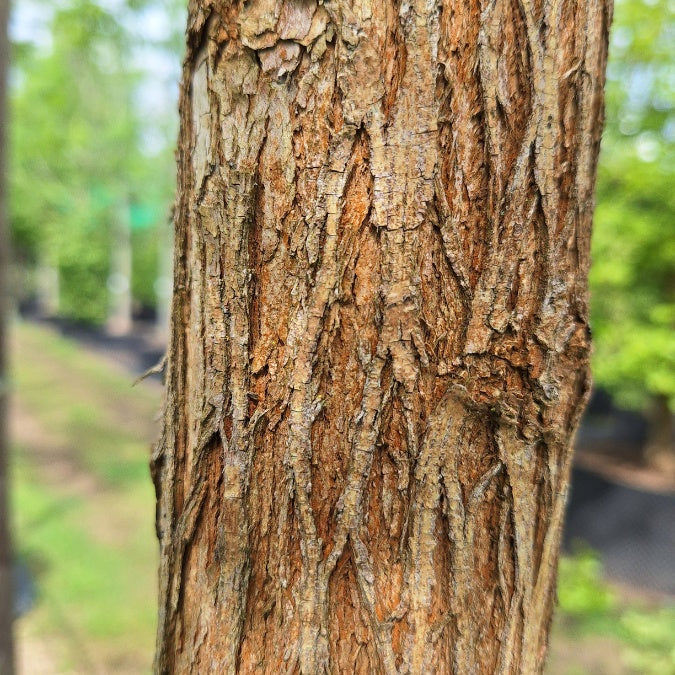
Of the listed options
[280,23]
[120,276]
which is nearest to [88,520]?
[280,23]

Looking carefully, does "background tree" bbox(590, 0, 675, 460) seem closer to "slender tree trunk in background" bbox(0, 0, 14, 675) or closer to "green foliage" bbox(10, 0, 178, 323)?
"slender tree trunk in background" bbox(0, 0, 14, 675)

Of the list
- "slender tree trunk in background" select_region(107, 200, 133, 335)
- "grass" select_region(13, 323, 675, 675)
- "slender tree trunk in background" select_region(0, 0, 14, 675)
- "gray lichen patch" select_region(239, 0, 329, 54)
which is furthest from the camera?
"slender tree trunk in background" select_region(107, 200, 133, 335)

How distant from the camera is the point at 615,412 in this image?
9.77 meters

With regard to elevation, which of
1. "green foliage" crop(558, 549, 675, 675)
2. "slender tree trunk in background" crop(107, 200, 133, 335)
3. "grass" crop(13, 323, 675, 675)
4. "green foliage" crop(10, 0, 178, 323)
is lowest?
"grass" crop(13, 323, 675, 675)

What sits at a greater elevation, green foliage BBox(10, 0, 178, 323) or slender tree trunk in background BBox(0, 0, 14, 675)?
green foliage BBox(10, 0, 178, 323)

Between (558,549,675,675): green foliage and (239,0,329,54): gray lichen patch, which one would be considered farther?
(558,549,675,675): green foliage

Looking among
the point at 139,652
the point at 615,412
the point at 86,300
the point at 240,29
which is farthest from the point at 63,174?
the point at 240,29

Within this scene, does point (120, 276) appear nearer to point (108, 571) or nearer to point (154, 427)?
point (154, 427)

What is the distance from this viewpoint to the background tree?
191 inches

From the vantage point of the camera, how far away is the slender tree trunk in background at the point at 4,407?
299 centimetres

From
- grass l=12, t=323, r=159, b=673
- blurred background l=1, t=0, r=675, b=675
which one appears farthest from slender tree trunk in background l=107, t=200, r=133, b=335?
grass l=12, t=323, r=159, b=673

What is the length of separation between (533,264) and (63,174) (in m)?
14.4

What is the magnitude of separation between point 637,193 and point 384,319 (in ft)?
17.2

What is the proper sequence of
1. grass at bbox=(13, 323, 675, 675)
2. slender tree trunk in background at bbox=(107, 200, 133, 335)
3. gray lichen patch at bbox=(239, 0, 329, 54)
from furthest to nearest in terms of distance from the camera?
1. slender tree trunk in background at bbox=(107, 200, 133, 335)
2. grass at bbox=(13, 323, 675, 675)
3. gray lichen patch at bbox=(239, 0, 329, 54)
